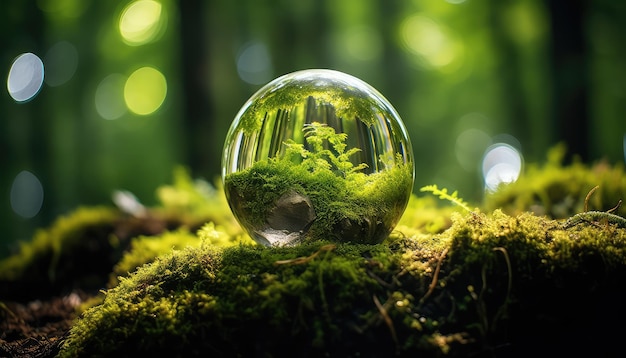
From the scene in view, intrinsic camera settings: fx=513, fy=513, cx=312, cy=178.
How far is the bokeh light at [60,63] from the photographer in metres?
23.7

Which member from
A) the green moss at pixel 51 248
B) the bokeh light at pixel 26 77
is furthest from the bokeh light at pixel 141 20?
the green moss at pixel 51 248

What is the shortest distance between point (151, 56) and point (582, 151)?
19.3 meters

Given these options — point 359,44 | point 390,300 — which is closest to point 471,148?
point 359,44

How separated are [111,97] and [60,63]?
3.72m

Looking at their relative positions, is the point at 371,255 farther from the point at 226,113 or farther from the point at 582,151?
the point at 226,113

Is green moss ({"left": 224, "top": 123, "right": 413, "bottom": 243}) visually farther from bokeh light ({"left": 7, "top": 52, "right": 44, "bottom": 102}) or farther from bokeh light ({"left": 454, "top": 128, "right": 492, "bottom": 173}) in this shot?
bokeh light ({"left": 454, "top": 128, "right": 492, "bottom": 173})

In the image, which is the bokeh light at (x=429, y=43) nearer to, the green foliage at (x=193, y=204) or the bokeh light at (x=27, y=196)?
the green foliage at (x=193, y=204)

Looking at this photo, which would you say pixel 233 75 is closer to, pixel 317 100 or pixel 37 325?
pixel 37 325

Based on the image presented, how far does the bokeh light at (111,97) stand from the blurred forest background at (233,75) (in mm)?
70

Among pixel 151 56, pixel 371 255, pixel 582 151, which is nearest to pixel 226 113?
pixel 151 56

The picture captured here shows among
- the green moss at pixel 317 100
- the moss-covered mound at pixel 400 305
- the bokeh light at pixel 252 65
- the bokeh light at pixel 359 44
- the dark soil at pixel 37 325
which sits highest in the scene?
the bokeh light at pixel 359 44

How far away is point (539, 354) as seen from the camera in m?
2.74

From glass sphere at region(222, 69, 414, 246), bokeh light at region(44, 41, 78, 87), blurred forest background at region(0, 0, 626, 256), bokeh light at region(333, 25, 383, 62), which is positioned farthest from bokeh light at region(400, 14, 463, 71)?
glass sphere at region(222, 69, 414, 246)

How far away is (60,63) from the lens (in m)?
24.2
